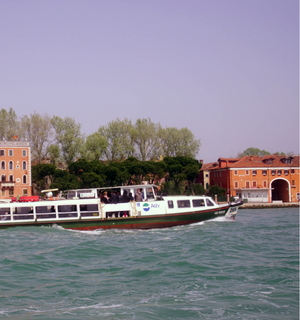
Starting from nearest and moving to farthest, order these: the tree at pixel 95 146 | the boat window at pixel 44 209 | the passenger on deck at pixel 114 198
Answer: the boat window at pixel 44 209
the passenger on deck at pixel 114 198
the tree at pixel 95 146

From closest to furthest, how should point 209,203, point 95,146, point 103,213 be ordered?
point 103,213
point 209,203
point 95,146

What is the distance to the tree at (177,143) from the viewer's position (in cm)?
6838

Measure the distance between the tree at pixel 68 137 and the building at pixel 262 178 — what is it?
19.2 meters

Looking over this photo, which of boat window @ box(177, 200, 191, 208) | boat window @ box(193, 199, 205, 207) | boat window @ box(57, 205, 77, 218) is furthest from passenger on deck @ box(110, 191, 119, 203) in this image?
boat window @ box(193, 199, 205, 207)

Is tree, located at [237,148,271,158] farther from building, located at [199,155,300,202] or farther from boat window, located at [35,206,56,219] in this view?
boat window, located at [35,206,56,219]

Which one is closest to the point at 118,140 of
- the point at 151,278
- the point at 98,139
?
the point at 98,139

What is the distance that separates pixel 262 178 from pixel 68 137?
2492 centimetres

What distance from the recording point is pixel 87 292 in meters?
11.1

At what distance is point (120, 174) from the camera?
56562mm

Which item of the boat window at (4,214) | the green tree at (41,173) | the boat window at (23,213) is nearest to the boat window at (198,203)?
the boat window at (23,213)

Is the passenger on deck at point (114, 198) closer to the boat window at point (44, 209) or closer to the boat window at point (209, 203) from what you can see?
the boat window at point (44, 209)

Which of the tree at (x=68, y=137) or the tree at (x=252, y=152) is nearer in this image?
the tree at (x=68, y=137)

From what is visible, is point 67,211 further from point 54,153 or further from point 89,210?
point 54,153

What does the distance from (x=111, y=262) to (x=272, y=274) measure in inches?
180
